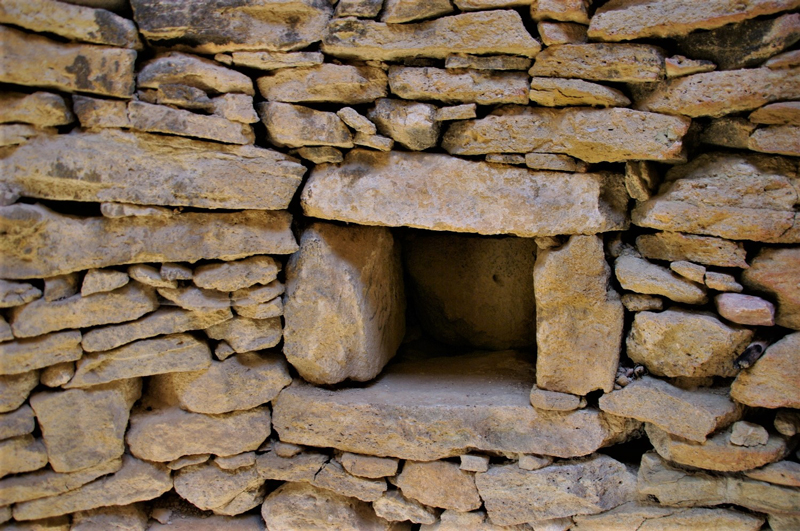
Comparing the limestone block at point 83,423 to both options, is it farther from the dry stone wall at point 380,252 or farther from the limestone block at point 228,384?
the limestone block at point 228,384

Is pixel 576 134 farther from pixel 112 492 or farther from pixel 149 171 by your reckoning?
pixel 112 492

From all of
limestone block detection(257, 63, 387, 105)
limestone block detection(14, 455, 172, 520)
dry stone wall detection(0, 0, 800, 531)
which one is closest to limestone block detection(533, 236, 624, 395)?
dry stone wall detection(0, 0, 800, 531)

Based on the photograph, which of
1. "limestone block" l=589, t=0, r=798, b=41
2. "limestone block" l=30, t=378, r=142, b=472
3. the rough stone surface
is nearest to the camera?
"limestone block" l=589, t=0, r=798, b=41

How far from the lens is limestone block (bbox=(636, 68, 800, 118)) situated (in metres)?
1.80

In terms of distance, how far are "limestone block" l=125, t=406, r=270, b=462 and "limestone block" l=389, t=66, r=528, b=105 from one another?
1374mm

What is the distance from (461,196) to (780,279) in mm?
1044

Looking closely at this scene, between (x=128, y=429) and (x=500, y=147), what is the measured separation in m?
1.76

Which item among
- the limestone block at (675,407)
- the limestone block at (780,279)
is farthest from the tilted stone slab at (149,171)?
the limestone block at (780,279)

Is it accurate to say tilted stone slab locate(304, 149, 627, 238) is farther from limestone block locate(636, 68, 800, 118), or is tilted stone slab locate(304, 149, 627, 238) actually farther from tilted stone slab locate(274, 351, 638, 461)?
tilted stone slab locate(274, 351, 638, 461)

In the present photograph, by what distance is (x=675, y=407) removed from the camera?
2070 millimetres

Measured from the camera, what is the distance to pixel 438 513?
2434 mm

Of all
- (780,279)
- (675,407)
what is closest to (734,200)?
(780,279)

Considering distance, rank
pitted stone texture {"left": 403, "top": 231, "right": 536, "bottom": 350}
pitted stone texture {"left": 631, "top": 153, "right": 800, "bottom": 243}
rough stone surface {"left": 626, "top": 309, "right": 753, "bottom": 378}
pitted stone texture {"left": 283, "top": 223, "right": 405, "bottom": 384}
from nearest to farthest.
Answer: pitted stone texture {"left": 631, "top": 153, "right": 800, "bottom": 243} < rough stone surface {"left": 626, "top": 309, "right": 753, "bottom": 378} < pitted stone texture {"left": 283, "top": 223, "right": 405, "bottom": 384} < pitted stone texture {"left": 403, "top": 231, "right": 536, "bottom": 350}

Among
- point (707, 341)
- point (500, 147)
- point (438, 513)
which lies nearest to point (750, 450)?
point (707, 341)
